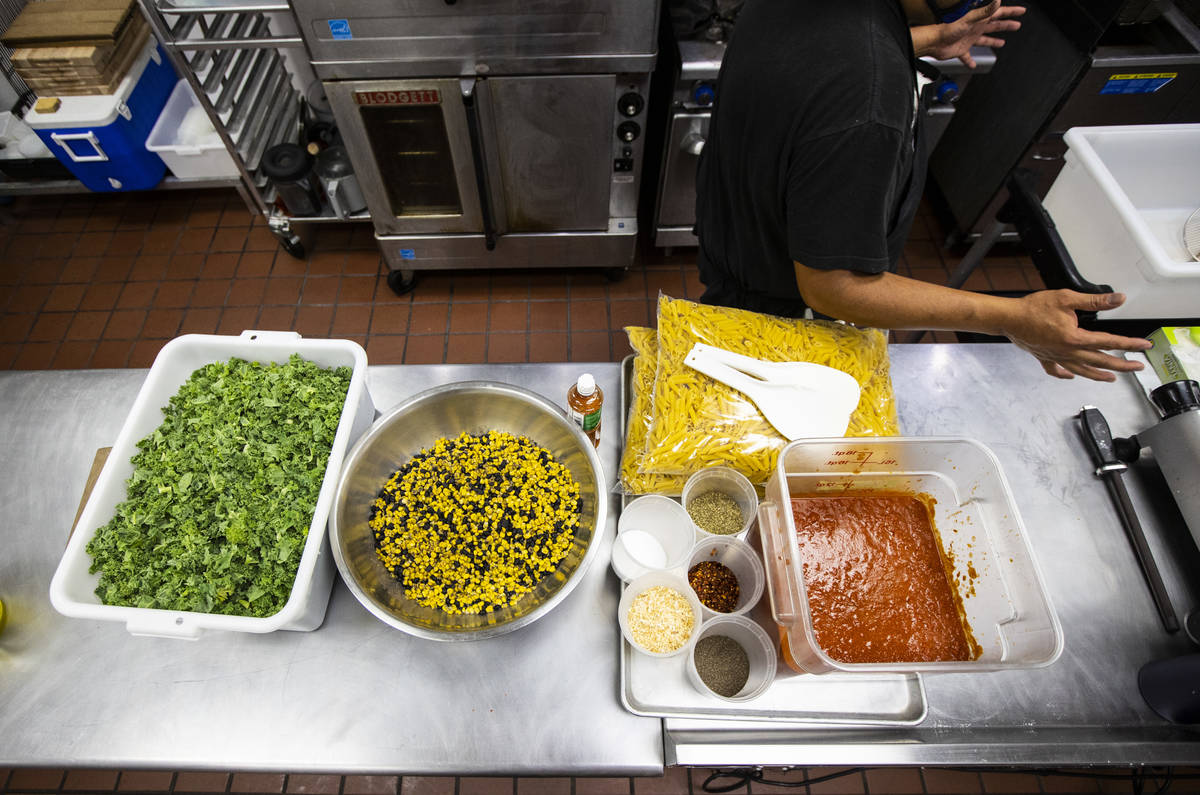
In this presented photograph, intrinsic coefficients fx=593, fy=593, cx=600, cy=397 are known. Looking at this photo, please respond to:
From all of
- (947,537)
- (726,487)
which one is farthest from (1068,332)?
(726,487)

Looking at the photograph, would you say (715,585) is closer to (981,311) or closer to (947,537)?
(947,537)

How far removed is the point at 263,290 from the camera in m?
3.08

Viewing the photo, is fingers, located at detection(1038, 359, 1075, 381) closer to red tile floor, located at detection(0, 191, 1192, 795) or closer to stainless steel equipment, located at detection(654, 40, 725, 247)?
stainless steel equipment, located at detection(654, 40, 725, 247)

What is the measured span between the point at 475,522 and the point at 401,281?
206cm

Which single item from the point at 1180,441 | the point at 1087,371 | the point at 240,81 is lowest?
the point at 240,81

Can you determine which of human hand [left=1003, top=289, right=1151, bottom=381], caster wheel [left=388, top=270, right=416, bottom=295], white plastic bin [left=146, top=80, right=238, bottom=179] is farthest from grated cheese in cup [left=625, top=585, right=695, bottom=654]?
white plastic bin [left=146, top=80, right=238, bottom=179]

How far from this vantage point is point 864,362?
4.66 ft

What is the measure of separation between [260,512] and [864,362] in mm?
1369

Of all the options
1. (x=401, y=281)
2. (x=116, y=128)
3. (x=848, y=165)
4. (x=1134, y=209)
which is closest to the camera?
(x=848, y=165)

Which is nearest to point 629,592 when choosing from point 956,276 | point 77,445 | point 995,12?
point 77,445

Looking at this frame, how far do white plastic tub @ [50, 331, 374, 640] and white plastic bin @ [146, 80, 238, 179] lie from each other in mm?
1978

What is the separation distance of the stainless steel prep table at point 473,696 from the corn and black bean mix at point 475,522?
4.0 inches

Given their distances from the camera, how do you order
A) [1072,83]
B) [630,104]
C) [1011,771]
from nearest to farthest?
[1011,771] → [630,104] → [1072,83]

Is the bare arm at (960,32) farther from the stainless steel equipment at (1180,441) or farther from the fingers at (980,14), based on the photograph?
the stainless steel equipment at (1180,441)
